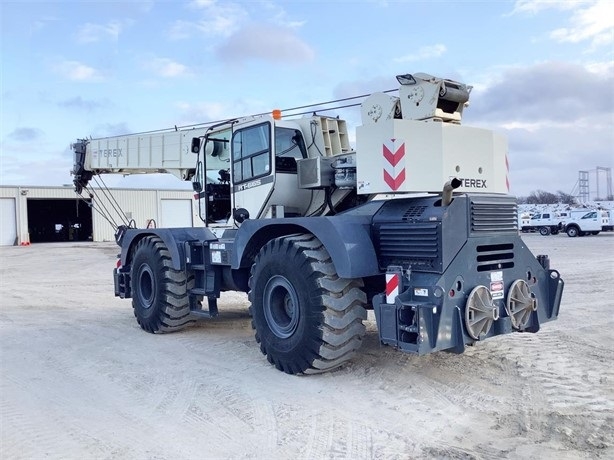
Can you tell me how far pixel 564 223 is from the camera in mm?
39125

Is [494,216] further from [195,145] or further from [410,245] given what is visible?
[195,145]

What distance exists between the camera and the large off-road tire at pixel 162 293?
8.48 m

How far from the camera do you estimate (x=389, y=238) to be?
227 inches

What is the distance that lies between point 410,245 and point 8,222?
4045 centimetres

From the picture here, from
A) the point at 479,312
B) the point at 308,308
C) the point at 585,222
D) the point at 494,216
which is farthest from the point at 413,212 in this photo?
the point at 585,222

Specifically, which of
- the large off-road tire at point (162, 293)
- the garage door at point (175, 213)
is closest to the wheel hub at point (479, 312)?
the large off-road tire at point (162, 293)

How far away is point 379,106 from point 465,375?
3.04 meters

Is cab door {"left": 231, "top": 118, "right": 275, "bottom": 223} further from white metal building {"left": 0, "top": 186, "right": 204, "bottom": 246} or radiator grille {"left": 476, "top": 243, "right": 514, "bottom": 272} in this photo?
white metal building {"left": 0, "top": 186, "right": 204, "bottom": 246}

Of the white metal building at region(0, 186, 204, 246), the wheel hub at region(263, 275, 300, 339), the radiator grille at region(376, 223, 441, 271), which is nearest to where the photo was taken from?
the radiator grille at region(376, 223, 441, 271)

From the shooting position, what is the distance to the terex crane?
542 cm

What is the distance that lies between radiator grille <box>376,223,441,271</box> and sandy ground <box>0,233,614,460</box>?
1.26m

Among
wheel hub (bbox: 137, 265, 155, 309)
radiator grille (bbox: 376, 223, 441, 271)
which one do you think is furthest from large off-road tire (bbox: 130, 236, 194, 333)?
radiator grille (bbox: 376, 223, 441, 271)

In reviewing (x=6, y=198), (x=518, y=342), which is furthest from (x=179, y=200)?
(x=518, y=342)

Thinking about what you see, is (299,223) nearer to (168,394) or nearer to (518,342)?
(168,394)
